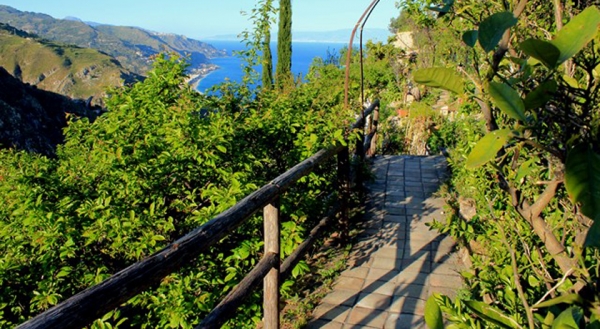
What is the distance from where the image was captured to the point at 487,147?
565 mm

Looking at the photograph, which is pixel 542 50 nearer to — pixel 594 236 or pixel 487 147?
pixel 487 147

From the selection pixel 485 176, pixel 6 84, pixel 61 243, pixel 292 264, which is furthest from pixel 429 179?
pixel 6 84

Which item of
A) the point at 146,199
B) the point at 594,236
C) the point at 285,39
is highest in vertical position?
the point at 285,39

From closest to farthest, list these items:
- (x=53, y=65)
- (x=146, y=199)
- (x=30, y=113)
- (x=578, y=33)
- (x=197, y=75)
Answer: (x=578, y=33)
(x=146, y=199)
(x=197, y=75)
(x=30, y=113)
(x=53, y=65)

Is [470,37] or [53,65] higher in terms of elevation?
[470,37]

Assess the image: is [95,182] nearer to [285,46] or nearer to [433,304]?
[433,304]

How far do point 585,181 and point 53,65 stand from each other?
409ft

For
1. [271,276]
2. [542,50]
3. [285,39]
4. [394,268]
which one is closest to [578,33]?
[542,50]

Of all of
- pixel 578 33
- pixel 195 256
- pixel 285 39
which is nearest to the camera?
pixel 578 33

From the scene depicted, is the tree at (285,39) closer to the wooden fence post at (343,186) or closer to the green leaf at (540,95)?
the wooden fence post at (343,186)

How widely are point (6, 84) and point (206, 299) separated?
43559mm

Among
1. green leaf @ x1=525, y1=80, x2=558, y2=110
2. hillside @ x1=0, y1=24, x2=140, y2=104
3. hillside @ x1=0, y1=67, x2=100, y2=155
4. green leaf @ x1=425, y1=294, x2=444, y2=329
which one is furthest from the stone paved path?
hillside @ x1=0, y1=24, x2=140, y2=104

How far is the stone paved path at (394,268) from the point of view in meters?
2.92

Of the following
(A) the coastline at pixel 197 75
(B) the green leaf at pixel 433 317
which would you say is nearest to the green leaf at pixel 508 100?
(B) the green leaf at pixel 433 317
